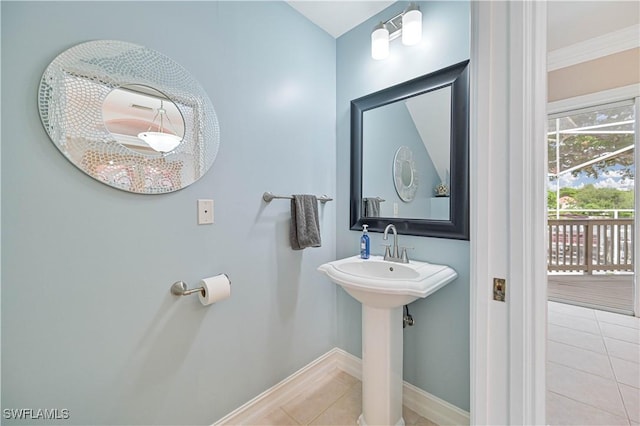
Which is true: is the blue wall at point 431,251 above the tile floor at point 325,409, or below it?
above

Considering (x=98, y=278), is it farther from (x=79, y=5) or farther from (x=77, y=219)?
(x=79, y=5)

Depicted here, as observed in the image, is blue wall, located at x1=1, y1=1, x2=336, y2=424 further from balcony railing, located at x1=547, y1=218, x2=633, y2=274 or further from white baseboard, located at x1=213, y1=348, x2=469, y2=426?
balcony railing, located at x1=547, y1=218, x2=633, y2=274

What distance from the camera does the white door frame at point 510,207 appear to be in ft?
2.30

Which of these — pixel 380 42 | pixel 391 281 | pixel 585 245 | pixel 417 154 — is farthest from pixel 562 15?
pixel 585 245

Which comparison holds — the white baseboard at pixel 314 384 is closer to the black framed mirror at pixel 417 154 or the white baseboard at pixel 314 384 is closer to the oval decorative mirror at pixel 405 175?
the black framed mirror at pixel 417 154

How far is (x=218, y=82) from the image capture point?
1.28 m

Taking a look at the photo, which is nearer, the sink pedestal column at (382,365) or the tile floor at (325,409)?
the sink pedestal column at (382,365)

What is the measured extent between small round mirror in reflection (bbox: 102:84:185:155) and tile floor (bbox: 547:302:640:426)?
2389mm

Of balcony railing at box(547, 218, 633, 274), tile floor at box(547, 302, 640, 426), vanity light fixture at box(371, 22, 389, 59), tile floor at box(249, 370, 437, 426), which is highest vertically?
vanity light fixture at box(371, 22, 389, 59)

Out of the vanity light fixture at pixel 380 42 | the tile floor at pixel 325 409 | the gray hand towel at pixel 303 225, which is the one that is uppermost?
the vanity light fixture at pixel 380 42

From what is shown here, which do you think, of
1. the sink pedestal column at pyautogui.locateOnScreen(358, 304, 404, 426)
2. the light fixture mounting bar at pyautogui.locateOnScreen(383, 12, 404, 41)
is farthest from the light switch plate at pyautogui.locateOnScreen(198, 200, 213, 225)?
the light fixture mounting bar at pyautogui.locateOnScreen(383, 12, 404, 41)

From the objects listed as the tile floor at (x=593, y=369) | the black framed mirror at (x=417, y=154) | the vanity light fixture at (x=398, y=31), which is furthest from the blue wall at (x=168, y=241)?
the tile floor at (x=593, y=369)

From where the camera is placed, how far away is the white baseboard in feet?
4.42

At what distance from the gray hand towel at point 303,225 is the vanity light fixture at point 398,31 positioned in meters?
1.05
